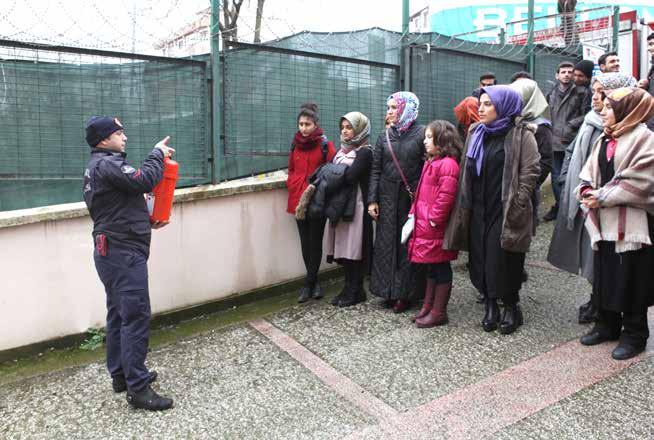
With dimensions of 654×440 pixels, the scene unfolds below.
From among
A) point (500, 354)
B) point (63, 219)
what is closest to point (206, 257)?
point (63, 219)

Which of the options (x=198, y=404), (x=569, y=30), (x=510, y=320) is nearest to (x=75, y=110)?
(x=198, y=404)

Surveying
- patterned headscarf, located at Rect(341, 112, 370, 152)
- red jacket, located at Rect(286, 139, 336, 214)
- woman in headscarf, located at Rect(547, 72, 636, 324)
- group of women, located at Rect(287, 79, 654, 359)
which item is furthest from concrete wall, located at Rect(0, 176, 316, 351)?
woman in headscarf, located at Rect(547, 72, 636, 324)

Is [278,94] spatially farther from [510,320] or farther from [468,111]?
[510,320]

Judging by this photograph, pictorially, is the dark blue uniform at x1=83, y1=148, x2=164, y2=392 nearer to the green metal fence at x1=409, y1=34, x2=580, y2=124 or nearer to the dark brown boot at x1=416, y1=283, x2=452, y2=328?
the dark brown boot at x1=416, y1=283, x2=452, y2=328

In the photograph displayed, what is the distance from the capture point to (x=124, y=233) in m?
3.03

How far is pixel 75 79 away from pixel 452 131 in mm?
2736

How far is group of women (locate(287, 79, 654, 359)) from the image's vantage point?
133 inches

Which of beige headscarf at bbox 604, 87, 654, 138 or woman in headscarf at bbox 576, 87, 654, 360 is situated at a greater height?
beige headscarf at bbox 604, 87, 654, 138

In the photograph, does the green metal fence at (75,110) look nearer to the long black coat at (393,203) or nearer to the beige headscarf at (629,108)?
the long black coat at (393,203)

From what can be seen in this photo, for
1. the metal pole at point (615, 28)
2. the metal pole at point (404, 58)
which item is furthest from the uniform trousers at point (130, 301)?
the metal pole at point (615, 28)

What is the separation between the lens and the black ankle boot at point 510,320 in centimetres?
395

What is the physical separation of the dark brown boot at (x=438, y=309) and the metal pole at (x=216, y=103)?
Result: 1972 millimetres

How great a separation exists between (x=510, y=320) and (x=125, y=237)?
2.61 metres

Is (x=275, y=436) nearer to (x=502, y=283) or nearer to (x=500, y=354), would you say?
(x=500, y=354)
